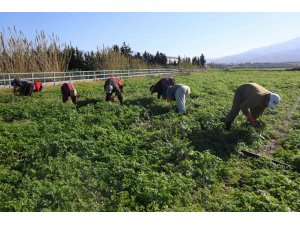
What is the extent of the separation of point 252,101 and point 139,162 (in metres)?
4.60

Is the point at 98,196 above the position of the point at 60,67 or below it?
below

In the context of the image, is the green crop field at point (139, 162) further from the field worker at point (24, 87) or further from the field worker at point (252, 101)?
the field worker at point (24, 87)

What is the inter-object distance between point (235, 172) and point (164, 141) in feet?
7.50

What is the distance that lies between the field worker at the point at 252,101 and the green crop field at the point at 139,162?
479 mm

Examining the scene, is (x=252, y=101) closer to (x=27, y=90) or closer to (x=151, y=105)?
(x=151, y=105)

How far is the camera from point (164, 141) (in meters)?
9.58

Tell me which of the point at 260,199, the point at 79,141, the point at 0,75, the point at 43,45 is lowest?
the point at 260,199

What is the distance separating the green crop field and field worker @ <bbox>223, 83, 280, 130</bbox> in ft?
1.57

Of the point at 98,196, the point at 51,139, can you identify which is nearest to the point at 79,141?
the point at 51,139

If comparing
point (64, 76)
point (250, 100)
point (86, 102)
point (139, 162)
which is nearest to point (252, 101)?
point (250, 100)

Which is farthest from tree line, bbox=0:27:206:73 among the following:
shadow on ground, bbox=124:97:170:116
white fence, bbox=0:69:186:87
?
shadow on ground, bbox=124:97:170:116

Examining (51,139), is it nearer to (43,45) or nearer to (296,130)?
(296,130)

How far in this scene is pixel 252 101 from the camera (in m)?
10.7

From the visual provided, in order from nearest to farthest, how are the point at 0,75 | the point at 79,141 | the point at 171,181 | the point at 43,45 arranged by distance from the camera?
1. the point at 171,181
2. the point at 79,141
3. the point at 0,75
4. the point at 43,45
